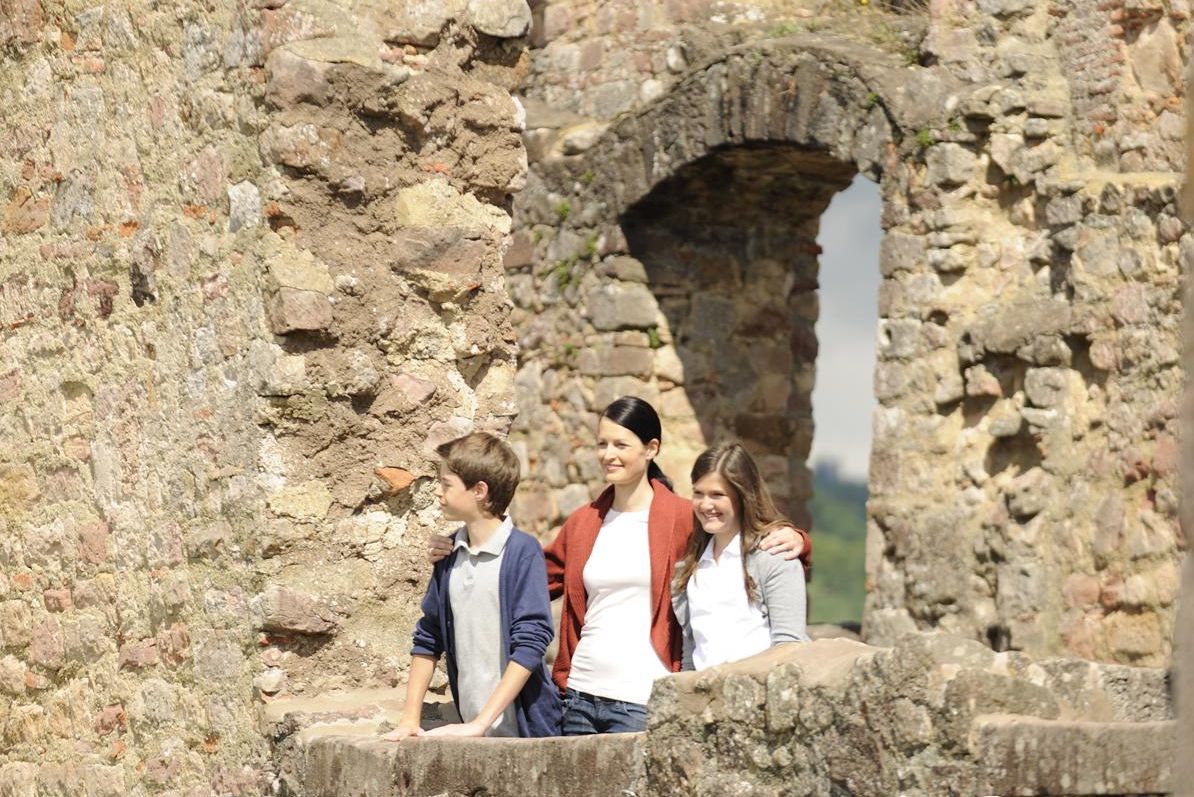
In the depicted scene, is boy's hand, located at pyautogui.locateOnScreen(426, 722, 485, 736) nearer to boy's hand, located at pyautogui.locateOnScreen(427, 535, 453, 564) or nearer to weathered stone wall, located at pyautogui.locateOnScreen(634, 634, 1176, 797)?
boy's hand, located at pyautogui.locateOnScreen(427, 535, 453, 564)

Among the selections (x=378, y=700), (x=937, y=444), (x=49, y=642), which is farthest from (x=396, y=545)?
(x=937, y=444)

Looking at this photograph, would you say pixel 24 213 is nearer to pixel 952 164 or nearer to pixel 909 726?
pixel 909 726

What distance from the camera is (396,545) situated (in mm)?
4781

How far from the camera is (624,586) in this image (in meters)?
4.38

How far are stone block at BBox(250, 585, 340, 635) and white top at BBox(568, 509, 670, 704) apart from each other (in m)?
0.65

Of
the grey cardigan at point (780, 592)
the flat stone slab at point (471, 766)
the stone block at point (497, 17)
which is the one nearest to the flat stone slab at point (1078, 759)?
the flat stone slab at point (471, 766)

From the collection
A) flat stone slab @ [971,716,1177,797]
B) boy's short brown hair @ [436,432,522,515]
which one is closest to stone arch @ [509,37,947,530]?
boy's short brown hair @ [436,432,522,515]

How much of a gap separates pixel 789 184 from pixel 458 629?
238 inches

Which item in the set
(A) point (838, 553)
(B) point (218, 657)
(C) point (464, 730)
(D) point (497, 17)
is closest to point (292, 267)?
(D) point (497, 17)

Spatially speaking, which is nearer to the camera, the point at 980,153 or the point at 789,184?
the point at 980,153

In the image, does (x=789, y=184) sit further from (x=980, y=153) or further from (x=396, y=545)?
(x=396, y=545)

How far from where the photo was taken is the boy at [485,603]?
4.25 meters

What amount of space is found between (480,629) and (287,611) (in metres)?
0.56

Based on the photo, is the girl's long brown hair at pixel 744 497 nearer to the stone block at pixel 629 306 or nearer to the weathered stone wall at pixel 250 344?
the weathered stone wall at pixel 250 344
